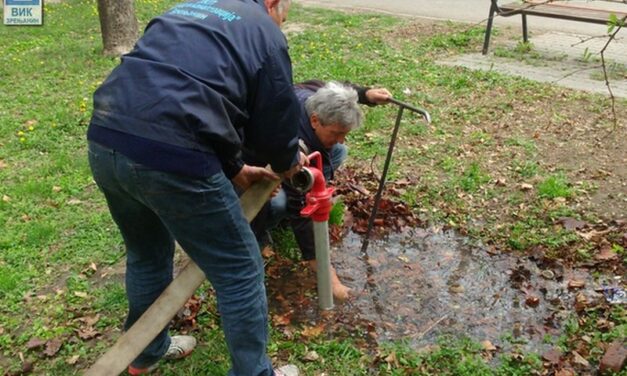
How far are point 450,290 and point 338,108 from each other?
1.21 meters

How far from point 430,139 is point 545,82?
6.29ft

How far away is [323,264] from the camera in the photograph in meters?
3.36

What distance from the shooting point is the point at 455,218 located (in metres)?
4.42

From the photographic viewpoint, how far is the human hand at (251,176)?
264 cm

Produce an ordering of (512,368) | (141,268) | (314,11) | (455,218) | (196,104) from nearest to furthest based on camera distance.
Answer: (196,104) < (141,268) < (512,368) < (455,218) < (314,11)

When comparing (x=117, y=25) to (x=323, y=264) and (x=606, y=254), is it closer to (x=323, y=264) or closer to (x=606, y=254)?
(x=323, y=264)

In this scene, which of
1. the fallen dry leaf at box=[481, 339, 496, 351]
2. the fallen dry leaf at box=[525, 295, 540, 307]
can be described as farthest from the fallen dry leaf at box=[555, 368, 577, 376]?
the fallen dry leaf at box=[525, 295, 540, 307]

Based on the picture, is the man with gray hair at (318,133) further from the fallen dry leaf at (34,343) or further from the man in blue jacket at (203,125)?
the fallen dry leaf at (34,343)

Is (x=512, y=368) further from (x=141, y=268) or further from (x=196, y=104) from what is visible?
(x=196, y=104)

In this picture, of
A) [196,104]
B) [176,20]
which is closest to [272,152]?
[196,104]

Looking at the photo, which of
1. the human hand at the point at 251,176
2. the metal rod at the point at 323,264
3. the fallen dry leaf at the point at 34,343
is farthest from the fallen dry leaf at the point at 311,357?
the fallen dry leaf at the point at 34,343

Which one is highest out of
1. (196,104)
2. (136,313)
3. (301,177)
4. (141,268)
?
(196,104)

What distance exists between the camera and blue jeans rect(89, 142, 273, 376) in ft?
7.27

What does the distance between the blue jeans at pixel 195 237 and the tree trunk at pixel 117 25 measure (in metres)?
5.97
